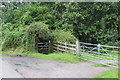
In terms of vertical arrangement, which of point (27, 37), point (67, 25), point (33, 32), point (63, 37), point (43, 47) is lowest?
point (43, 47)

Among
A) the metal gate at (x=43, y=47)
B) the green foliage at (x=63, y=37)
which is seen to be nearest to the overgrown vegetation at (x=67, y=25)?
the green foliage at (x=63, y=37)

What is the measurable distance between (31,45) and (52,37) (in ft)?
7.28

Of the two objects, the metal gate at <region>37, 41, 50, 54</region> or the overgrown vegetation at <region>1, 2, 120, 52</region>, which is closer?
the overgrown vegetation at <region>1, 2, 120, 52</region>

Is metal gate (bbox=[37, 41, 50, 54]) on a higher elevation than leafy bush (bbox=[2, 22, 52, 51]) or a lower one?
lower

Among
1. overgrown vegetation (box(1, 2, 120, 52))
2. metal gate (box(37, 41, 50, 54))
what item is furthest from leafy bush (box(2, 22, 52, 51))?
metal gate (box(37, 41, 50, 54))

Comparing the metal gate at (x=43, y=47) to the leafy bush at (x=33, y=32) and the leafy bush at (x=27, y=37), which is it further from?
the leafy bush at (x=33, y=32)

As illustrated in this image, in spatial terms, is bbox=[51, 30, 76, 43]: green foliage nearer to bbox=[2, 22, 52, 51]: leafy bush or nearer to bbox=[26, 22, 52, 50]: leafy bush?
bbox=[2, 22, 52, 51]: leafy bush

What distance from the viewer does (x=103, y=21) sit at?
15266 millimetres

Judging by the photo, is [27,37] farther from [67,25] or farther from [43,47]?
[67,25]

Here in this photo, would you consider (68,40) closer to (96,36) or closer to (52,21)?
(96,36)

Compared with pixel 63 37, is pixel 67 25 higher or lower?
higher

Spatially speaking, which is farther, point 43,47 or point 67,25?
point 67,25

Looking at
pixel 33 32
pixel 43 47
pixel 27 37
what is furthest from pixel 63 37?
pixel 27 37

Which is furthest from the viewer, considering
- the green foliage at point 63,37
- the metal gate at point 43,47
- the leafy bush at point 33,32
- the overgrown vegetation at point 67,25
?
the metal gate at point 43,47
